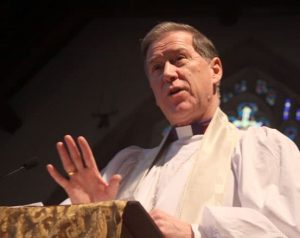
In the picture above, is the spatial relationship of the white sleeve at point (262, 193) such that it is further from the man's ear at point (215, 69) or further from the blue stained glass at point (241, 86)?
the blue stained glass at point (241, 86)

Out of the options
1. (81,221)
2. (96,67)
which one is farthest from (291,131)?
(81,221)

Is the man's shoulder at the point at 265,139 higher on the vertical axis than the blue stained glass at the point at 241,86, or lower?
higher

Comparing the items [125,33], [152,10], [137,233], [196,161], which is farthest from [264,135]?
[125,33]

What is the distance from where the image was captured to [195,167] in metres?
2.37

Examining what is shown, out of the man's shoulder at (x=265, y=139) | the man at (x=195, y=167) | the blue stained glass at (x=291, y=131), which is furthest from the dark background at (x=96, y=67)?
the man's shoulder at (x=265, y=139)

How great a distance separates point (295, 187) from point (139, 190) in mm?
759

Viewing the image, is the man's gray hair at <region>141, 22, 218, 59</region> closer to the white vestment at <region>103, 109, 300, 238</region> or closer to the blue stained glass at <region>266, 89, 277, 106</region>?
the white vestment at <region>103, 109, 300, 238</region>

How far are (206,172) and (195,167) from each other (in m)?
0.05

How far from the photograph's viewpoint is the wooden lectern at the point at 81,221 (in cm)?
146

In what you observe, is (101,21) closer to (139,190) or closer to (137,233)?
(139,190)

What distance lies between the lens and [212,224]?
5.81 ft

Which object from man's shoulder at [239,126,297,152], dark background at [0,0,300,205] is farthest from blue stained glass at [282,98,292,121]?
man's shoulder at [239,126,297,152]

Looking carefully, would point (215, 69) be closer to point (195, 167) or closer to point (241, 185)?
point (195, 167)

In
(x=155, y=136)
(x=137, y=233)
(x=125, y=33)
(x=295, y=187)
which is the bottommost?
(x=155, y=136)
